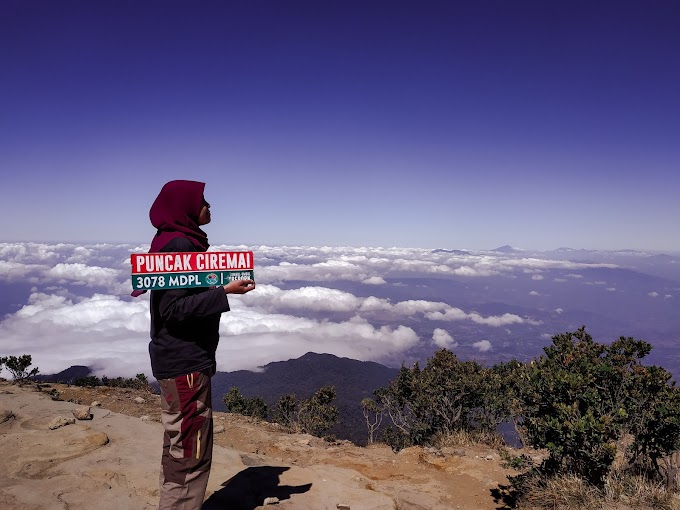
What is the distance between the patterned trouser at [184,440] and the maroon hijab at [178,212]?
1.08 metres

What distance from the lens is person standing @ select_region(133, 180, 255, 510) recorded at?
2902mm

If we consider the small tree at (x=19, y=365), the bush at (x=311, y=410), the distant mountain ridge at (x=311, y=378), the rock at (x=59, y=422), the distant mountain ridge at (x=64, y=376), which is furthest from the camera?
the distant mountain ridge at (x=311, y=378)

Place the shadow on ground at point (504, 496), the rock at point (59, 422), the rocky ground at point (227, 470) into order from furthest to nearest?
1. the rock at point (59, 422)
2. the shadow on ground at point (504, 496)
3. the rocky ground at point (227, 470)

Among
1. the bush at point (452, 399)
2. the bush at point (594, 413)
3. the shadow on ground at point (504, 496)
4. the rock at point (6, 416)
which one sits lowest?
the bush at point (452, 399)

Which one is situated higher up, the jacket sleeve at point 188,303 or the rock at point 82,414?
the jacket sleeve at point 188,303

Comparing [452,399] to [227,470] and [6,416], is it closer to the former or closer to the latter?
[227,470]

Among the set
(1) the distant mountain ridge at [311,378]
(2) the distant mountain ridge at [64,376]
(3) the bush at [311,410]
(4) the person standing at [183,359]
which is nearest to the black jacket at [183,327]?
(4) the person standing at [183,359]

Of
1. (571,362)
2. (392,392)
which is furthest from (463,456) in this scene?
(392,392)

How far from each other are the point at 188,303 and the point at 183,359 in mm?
535

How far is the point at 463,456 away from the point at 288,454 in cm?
392

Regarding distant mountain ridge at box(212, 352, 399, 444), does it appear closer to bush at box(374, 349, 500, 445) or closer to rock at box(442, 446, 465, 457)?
bush at box(374, 349, 500, 445)

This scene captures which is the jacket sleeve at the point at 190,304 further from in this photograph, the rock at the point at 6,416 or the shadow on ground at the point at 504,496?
the rock at the point at 6,416

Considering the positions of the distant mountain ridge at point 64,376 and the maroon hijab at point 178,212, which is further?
the distant mountain ridge at point 64,376

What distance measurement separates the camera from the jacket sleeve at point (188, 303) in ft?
8.81
